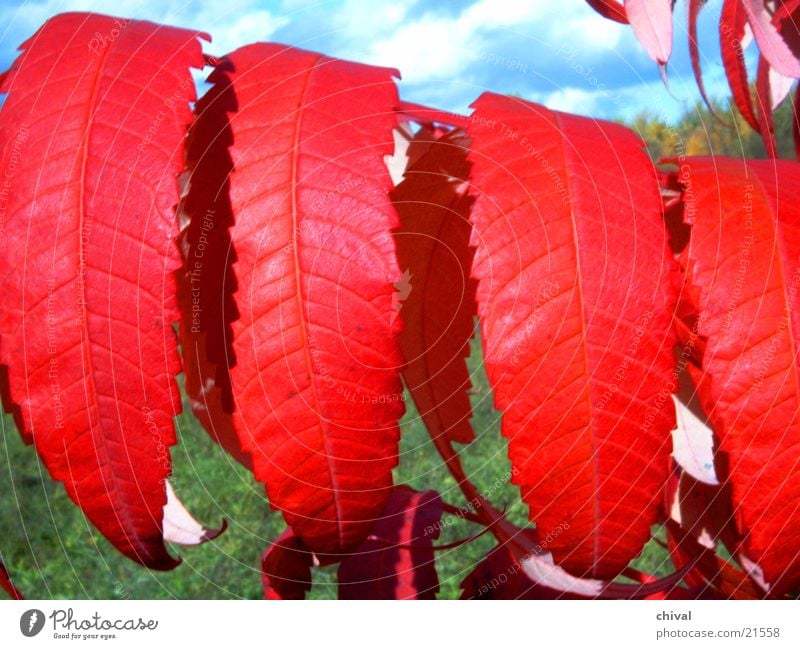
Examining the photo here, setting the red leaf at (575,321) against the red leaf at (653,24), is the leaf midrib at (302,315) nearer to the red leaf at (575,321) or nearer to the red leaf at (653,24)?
the red leaf at (575,321)

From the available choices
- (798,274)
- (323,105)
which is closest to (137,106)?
(323,105)

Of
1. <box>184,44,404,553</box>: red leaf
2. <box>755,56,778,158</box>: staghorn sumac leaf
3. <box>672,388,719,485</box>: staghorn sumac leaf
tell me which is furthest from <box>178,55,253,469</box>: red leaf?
<box>755,56,778,158</box>: staghorn sumac leaf

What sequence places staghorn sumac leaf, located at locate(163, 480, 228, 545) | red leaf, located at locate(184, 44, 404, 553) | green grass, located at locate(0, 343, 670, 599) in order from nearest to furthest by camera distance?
red leaf, located at locate(184, 44, 404, 553) < staghorn sumac leaf, located at locate(163, 480, 228, 545) < green grass, located at locate(0, 343, 670, 599)

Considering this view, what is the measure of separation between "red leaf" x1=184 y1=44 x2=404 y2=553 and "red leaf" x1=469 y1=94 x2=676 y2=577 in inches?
1.7

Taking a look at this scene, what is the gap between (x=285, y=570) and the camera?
16.9 inches

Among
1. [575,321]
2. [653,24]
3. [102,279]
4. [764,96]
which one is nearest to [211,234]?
[102,279]

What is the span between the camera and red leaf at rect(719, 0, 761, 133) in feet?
1.47

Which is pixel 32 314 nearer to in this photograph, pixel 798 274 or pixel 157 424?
pixel 157 424

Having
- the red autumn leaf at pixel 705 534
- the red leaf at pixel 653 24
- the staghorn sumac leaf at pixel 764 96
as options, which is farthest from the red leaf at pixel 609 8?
the red autumn leaf at pixel 705 534

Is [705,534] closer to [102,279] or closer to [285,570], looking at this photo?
[285,570]

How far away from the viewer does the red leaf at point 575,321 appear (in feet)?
0.96

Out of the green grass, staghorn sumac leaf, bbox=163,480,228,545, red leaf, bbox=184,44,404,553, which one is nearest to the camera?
red leaf, bbox=184,44,404,553

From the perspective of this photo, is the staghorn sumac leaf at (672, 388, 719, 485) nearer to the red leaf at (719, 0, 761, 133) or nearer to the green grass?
the red leaf at (719, 0, 761, 133)

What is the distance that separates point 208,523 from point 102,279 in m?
0.63
